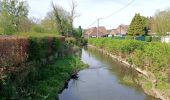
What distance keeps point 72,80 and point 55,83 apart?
4.41m

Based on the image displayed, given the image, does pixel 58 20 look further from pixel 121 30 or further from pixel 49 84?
pixel 121 30

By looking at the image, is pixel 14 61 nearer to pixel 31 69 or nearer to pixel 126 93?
pixel 31 69

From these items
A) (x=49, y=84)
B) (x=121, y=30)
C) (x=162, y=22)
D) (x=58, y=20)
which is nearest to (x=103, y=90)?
(x=49, y=84)

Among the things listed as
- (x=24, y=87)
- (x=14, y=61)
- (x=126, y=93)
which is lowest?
(x=126, y=93)

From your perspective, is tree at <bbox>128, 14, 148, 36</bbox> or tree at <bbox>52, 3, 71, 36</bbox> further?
tree at <bbox>128, 14, 148, 36</bbox>

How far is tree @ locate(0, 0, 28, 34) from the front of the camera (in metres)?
34.2

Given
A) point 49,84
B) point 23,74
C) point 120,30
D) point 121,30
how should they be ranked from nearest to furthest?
point 23,74
point 49,84
point 120,30
point 121,30

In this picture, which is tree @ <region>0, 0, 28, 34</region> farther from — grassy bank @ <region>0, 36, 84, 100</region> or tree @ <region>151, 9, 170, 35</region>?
tree @ <region>151, 9, 170, 35</region>

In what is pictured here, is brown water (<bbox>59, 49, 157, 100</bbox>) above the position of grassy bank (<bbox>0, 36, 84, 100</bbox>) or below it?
below

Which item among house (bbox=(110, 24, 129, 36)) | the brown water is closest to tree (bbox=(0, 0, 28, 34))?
the brown water

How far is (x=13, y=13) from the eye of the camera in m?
36.8

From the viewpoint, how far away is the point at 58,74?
17203mm

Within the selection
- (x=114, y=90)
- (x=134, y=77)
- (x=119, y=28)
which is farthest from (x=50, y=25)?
(x=119, y=28)

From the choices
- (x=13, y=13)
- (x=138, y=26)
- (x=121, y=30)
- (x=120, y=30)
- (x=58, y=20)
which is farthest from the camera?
(x=121, y=30)
